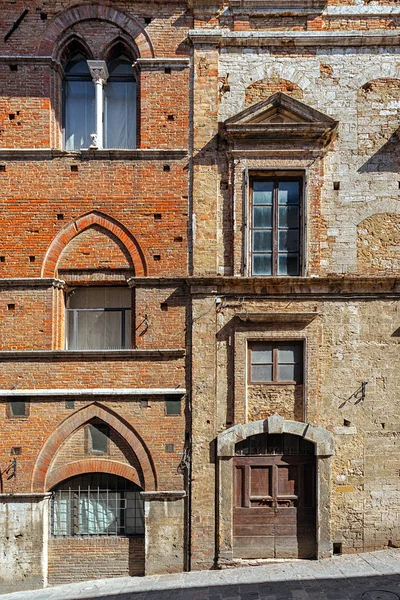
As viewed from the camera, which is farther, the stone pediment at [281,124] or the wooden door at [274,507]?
the stone pediment at [281,124]

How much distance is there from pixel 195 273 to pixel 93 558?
17.6 feet

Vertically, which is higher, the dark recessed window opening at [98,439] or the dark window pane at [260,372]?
the dark window pane at [260,372]

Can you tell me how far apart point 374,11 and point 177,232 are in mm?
5546

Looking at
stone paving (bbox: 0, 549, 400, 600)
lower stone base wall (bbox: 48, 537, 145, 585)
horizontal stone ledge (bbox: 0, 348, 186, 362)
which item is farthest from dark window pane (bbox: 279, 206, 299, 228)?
lower stone base wall (bbox: 48, 537, 145, 585)

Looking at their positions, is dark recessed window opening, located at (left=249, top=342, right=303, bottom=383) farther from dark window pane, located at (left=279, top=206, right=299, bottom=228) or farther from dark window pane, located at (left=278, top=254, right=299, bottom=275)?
dark window pane, located at (left=279, top=206, right=299, bottom=228)

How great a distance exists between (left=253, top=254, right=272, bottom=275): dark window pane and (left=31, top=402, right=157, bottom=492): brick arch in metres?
3.64

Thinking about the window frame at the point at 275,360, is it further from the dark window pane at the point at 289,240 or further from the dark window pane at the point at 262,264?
the dark window pane at the point at 289,240

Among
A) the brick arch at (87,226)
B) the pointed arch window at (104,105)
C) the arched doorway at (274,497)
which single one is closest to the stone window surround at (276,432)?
the arched doorway at (274,497)

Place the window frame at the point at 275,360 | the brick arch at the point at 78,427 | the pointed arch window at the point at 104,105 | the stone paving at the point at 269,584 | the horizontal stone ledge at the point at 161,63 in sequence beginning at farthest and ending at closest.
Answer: the pointed arch window at the point at 104,105
the horizontal stone ledge at the point at 161,63
the window frame at the point at 275,360
the brick arch at the point at 78,427
the stone paving at the point at 269,584

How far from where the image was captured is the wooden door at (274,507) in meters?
9.41

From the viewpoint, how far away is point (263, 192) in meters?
9.95

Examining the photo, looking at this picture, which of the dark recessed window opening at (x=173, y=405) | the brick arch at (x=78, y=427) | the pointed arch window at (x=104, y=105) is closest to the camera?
the brick arch at (x=78, y=427)

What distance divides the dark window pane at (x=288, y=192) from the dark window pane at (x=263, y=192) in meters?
0.17

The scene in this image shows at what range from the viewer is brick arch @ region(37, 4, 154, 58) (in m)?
9.93
